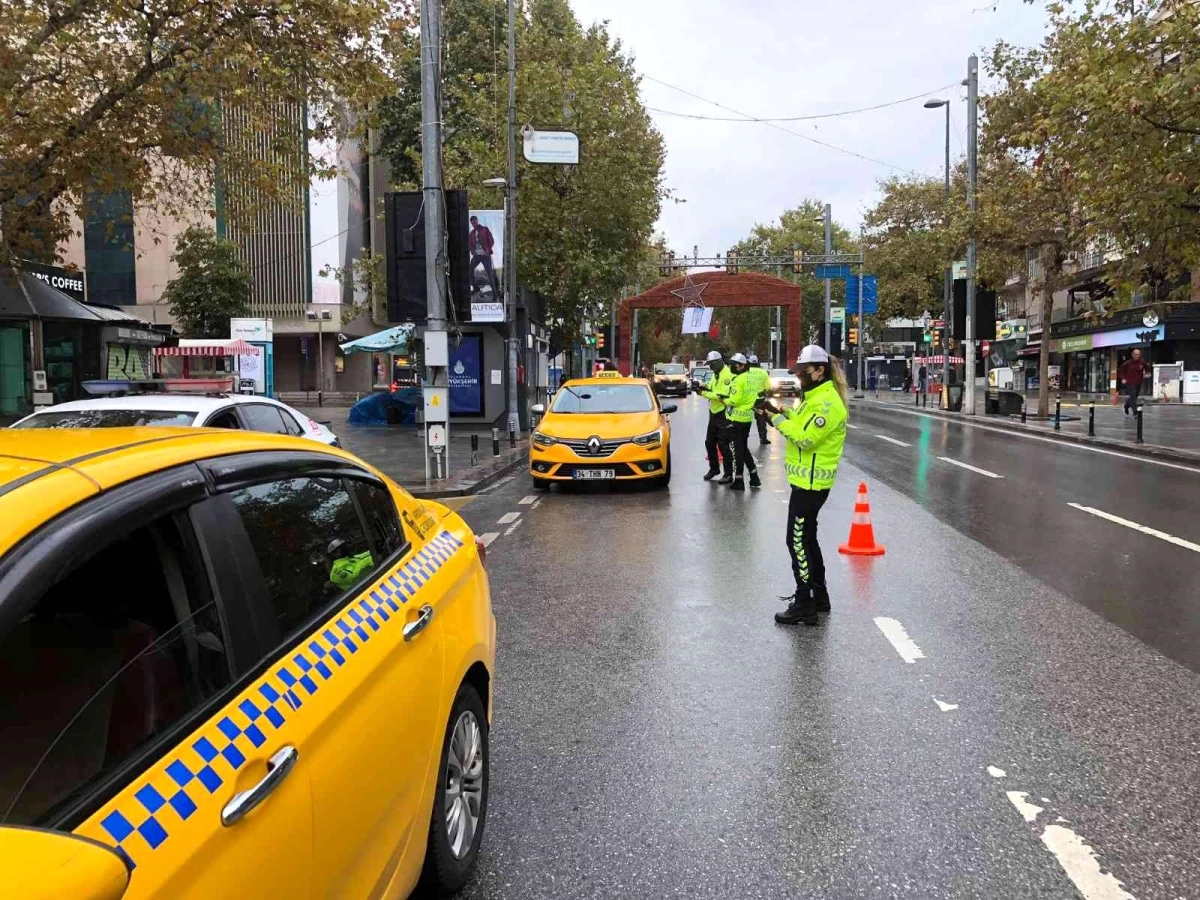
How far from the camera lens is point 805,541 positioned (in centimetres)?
645

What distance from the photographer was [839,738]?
4.44m

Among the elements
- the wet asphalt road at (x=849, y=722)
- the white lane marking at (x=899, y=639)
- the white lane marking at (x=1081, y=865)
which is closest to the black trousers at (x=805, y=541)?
the wet asphalt road at (x=849, y=722)

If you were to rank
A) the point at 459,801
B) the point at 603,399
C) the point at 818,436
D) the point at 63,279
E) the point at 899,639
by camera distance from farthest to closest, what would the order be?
the point at 63,279 < the point at 603,399 < the point at 818,436 < the point at 899,639 < the point at 459,801

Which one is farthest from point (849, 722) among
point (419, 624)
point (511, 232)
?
point (511, 232)

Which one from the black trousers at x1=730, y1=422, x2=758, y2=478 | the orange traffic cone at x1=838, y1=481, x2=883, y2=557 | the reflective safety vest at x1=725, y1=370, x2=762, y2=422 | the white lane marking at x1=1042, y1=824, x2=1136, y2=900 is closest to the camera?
the white lane marking at x1=1042, y1=824, x2=1136, y2=900

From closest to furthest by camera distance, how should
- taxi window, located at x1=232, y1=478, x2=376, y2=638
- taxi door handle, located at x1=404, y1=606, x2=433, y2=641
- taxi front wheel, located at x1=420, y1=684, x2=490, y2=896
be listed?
taxi window, located at x1=232, y1=478, x2=376, y2=638 < taxi door handle, located at x1=404, y1=606, x2=433, y2=641 < taxi front wheel, located at x1=420, y1=684, x2=490, y2=896

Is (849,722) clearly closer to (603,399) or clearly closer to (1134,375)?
(603,399)

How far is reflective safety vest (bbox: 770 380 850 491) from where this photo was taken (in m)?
6.33

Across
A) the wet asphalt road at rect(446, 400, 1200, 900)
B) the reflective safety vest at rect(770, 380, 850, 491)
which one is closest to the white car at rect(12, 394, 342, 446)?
the wet asphalt road at rect(446, 400, 1200, 900)

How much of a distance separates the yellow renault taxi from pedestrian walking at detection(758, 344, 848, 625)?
3.87 m

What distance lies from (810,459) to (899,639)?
1.25m

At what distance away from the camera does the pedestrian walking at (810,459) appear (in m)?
6.35

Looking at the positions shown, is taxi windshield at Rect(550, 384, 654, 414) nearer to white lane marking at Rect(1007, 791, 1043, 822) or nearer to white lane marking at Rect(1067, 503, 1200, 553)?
white lane marking at Rect(1067, 503, 1200, 553)

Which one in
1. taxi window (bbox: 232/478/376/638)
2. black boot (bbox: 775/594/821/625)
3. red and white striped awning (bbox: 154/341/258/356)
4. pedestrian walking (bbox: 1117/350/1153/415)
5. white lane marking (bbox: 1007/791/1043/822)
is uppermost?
red and white striped awning (bbox: 154/341/258/356)
